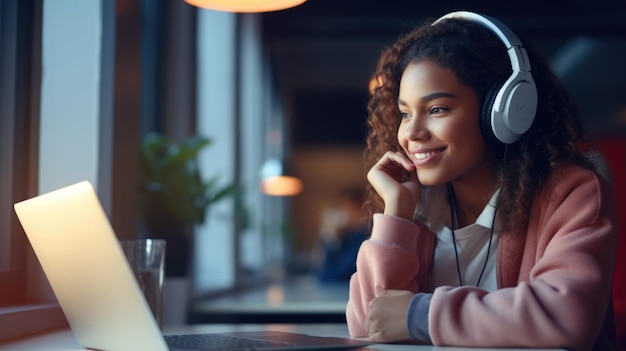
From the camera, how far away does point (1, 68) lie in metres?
1.83

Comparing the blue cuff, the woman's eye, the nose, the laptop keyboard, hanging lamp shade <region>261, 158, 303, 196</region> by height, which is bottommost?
hanging lamp shade <region>261, 158, 303, 196</region>

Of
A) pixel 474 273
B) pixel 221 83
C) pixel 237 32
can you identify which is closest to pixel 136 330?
pixel 474 273

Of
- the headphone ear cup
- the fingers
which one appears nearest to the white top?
the headphone ear cup

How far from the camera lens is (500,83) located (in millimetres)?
1446

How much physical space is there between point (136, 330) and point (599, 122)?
1151 cm

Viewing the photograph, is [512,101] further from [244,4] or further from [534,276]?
[244,4]

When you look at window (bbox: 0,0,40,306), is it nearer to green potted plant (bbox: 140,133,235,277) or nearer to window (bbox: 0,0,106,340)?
window (bbox: 0,0,106,340)

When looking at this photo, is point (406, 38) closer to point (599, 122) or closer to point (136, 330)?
point (136, 330)

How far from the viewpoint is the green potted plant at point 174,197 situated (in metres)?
2.86

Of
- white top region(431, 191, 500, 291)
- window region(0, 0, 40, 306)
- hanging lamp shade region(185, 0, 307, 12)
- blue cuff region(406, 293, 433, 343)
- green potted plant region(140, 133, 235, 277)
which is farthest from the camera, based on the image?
green potted plant region(140, 133, 235, 277)

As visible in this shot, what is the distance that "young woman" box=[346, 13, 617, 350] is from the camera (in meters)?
1.19

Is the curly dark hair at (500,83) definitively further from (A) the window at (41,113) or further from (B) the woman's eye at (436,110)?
(A) the window at (41,113)

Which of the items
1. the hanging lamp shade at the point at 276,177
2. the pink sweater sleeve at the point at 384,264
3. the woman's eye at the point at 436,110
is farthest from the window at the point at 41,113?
the hanging lamp shade at the point at 276,177

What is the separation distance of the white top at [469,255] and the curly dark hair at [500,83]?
0.07m
